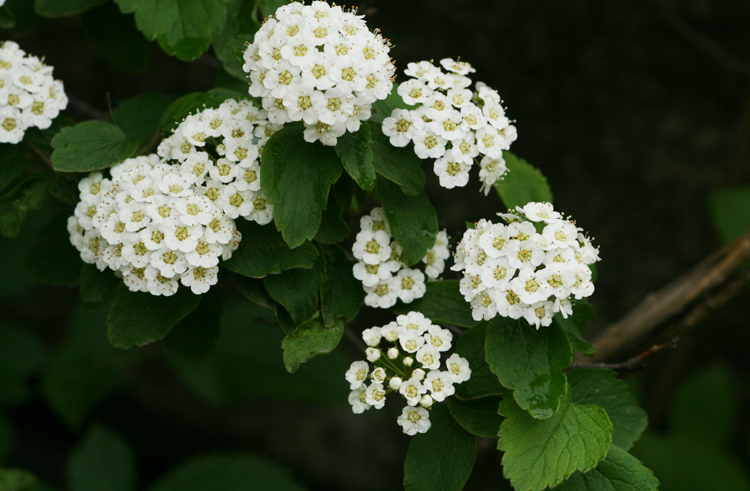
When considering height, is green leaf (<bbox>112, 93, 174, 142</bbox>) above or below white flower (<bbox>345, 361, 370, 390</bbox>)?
below

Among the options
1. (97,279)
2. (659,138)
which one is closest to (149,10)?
(97,279)

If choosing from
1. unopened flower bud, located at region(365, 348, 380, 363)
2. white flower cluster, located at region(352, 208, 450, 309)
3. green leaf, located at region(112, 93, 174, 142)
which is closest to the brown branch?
white flower cluster, located at region(352, 208, 450, 309)

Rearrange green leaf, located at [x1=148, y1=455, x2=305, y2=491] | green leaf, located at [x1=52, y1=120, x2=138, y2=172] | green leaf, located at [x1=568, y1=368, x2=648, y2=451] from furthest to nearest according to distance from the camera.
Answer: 1. green leaf, located at [x1=148, y1=455, x2=305, y2=491]
2. green leaf, located at [x1=568, y1=368, x2=648, y2=451]
3. green leaf, located at [x1=52, y1=120, x2=138, y2=172]

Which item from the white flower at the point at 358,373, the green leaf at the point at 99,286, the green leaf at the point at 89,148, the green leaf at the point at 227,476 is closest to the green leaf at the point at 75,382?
the green leaf at the point at 227,476

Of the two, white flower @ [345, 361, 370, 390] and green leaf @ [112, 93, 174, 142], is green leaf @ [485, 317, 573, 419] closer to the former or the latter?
white flower @ [345, 361, 370, 390]

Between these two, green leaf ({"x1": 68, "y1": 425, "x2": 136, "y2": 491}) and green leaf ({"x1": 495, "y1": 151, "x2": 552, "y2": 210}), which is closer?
green leaf ({"x1": 495, "y1": 151, "x2": 552, "y2": 210})

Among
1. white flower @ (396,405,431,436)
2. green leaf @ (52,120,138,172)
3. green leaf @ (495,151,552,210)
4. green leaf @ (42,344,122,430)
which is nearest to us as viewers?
white flower @ (396,405,431,436)

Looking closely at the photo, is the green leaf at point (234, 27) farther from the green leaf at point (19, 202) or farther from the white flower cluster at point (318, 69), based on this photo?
the green leaf at point (19, 202)

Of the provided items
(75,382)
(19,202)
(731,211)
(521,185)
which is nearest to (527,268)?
(521,185)
